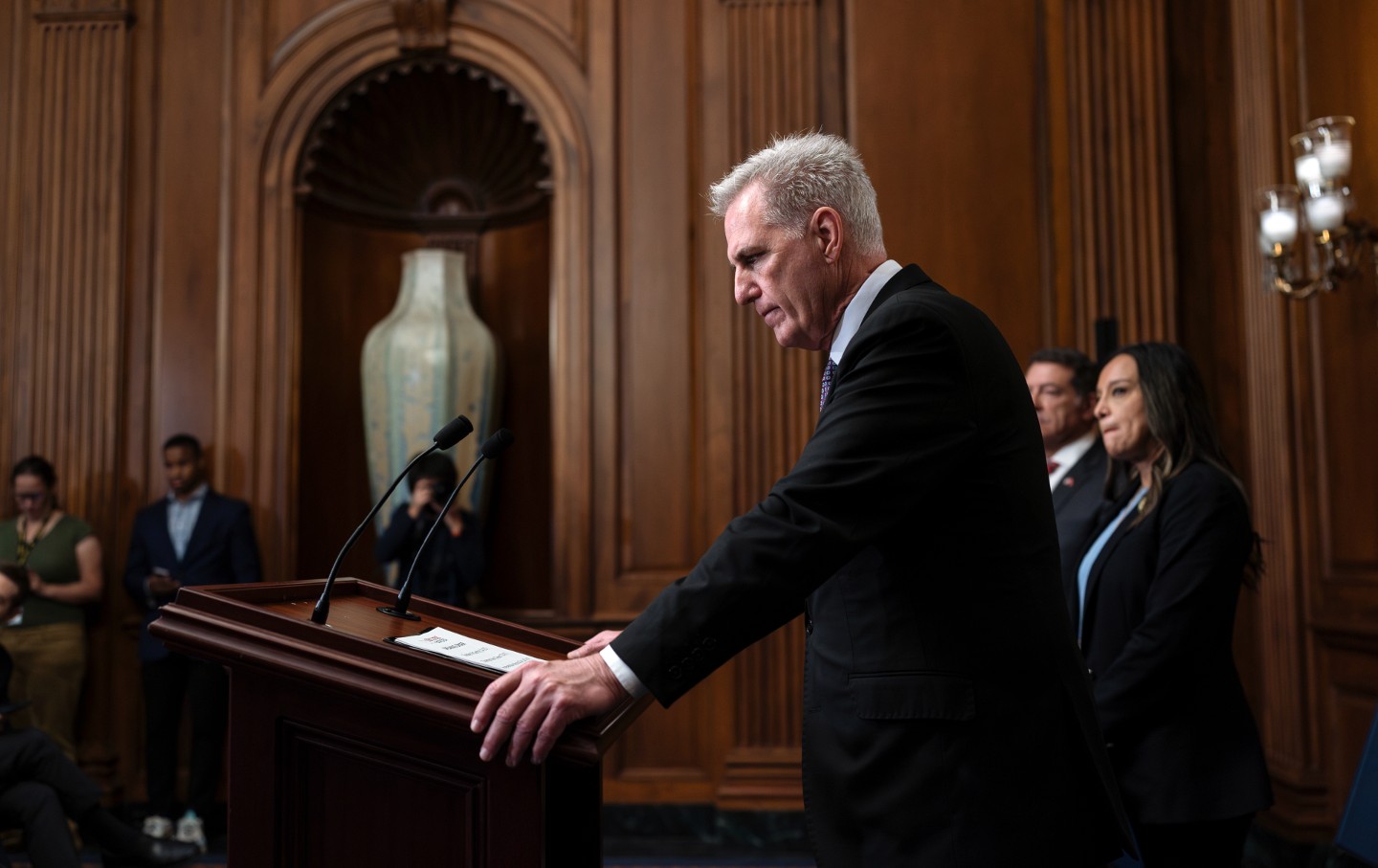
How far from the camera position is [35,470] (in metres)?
4.81

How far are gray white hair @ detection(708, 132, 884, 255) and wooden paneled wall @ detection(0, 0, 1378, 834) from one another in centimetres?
320

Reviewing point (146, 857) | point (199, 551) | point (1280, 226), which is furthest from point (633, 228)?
point (146, 857)

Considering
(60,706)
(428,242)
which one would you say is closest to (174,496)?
(60,706)

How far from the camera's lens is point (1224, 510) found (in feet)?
7.54

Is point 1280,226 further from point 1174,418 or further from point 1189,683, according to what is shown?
point 1189,683

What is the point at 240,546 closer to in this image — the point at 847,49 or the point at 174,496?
the point at 174,496

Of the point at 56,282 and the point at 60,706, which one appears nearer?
the point at 60,706

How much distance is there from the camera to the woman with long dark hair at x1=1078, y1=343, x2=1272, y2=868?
7.23 ft

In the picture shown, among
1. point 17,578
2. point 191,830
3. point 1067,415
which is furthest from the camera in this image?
point 191,830

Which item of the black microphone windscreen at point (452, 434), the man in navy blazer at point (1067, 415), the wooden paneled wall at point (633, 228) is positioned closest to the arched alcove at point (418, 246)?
the wooden paneled wall at point (633, 228)

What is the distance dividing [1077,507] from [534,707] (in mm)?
2027

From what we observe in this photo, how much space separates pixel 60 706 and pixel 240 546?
96 centimetres

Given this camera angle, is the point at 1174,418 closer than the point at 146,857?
Yes

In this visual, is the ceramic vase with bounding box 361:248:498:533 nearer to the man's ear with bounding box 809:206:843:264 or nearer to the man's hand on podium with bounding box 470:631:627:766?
the man's ear with bounding box 809:206:843:264
